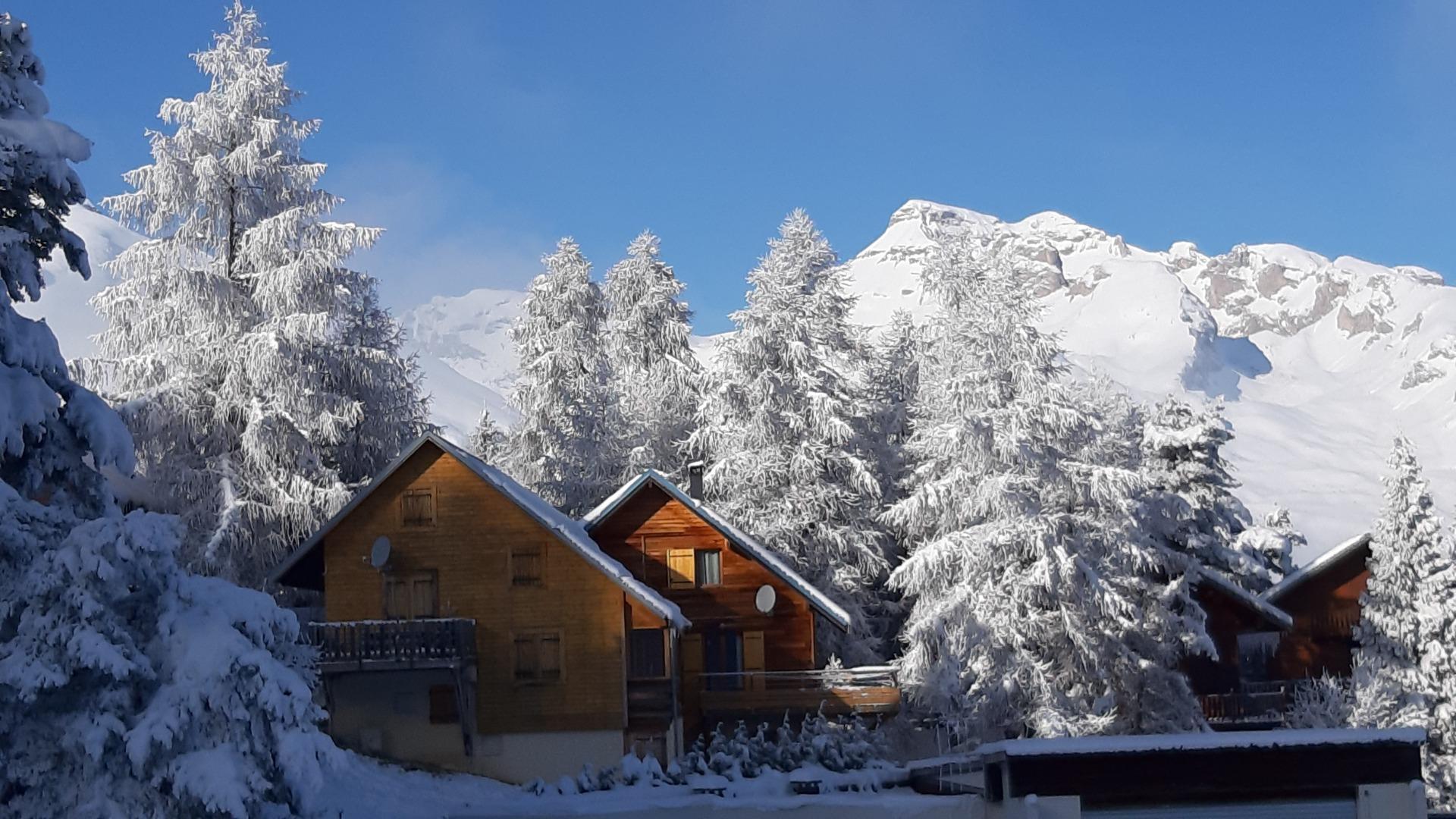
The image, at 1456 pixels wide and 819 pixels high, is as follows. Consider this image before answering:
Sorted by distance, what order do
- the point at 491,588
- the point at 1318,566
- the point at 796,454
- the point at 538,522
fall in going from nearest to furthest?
the point at 538,522
the point at 491,588
the point at 796,454
the point at 1318,566

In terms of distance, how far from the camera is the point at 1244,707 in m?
45.1

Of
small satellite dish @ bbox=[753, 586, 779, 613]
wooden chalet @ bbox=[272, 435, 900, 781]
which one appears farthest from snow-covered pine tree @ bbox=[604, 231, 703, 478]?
wooden chalet @ bbox=[272, 435, 900, 781]

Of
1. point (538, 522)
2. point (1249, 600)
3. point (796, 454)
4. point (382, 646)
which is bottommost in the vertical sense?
point (382, 646)

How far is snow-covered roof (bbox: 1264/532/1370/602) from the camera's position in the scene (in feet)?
156

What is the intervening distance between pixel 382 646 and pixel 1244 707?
26577 mm

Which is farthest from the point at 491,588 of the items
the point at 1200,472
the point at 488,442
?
the point at 1200,472

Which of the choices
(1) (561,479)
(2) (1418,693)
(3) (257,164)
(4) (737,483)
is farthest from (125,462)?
(2) (1418,693)

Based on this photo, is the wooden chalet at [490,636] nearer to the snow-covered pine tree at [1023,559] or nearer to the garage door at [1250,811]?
the snow-covered pine tree at [1023,559]

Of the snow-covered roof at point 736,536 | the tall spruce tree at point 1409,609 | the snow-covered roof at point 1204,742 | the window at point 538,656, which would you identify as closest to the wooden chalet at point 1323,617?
the tall spruce tree at point 1409,609

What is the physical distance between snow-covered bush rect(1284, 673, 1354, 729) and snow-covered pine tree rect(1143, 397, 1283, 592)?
489cm

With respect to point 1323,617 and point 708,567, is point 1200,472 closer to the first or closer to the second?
point 1323,617

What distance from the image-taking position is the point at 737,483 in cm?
4244

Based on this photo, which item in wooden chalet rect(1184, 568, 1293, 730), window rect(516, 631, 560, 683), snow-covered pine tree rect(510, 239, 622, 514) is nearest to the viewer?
window rect(516, 631, 560, 683)

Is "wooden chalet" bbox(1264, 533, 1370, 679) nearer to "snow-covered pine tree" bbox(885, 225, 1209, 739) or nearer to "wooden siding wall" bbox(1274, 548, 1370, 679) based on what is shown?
"wooden siding wall" bbox(1274, 548, 1370, 679)
